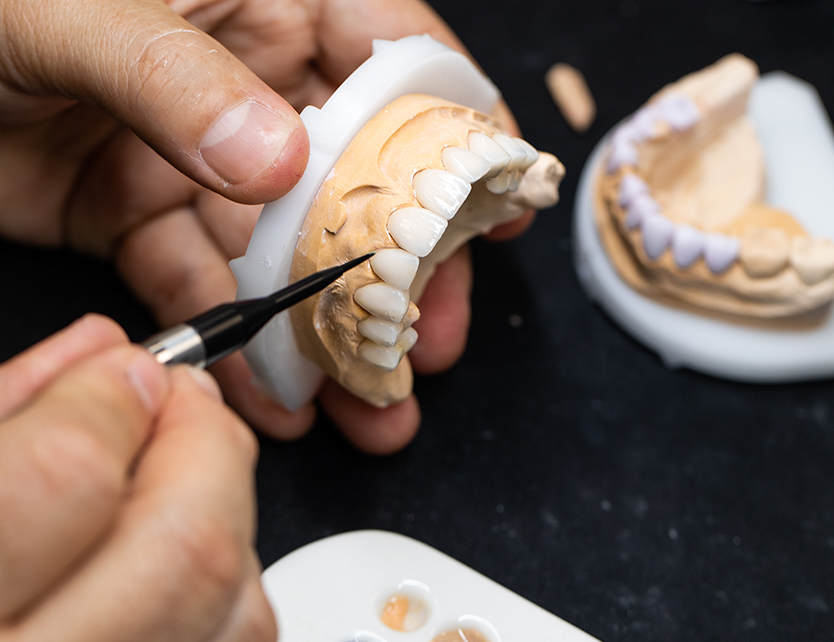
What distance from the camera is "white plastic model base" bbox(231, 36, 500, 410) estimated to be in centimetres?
65

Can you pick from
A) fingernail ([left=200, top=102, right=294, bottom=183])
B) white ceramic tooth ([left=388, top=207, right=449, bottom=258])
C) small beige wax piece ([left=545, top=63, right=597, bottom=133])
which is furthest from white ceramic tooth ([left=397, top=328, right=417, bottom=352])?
small beige wax piece ([left=545, top=63, right=597, bottom=133])

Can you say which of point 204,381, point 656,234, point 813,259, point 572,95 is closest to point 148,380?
point 204,381

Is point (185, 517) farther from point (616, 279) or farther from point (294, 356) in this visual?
point (616, 279)

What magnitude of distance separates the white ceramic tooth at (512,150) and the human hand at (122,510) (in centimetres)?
39

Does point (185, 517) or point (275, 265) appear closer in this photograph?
point (185, 517)

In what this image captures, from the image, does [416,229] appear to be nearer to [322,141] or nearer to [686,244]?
[322,141]

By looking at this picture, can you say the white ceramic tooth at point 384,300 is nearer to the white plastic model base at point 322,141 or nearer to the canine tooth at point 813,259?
the white plastic model base at point 322,141

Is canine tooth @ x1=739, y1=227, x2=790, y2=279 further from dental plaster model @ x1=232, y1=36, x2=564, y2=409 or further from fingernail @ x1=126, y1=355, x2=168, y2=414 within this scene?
fingernail @ x1=126, y1=355, x2=168, y2=414

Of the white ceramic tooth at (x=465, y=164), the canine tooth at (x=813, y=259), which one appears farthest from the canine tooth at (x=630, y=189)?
the white ceramic tooth at (x=465, y=164)

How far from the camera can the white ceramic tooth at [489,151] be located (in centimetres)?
67

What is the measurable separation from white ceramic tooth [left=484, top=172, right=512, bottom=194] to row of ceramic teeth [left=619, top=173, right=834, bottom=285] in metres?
0.37

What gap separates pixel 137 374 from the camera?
45 cm

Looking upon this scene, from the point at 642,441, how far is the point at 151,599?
2.60 feet

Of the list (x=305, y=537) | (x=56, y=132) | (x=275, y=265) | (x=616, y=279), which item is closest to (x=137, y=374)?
(x=275, y=265)
